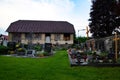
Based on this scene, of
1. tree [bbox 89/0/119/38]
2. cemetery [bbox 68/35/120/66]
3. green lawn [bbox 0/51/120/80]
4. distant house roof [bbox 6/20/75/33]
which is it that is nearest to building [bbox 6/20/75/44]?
distant house roof [bbox 6/20/75/33]

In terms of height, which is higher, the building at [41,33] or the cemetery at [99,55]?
the building at [41,33]

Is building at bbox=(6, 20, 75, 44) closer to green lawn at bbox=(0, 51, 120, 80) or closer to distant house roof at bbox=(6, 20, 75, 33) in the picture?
distant house roof at bbox=(6, 20, 75, 33)

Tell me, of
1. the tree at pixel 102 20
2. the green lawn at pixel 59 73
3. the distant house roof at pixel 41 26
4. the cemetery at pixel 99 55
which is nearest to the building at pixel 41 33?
the distant house roof at pixel 41 26

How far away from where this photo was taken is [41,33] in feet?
181

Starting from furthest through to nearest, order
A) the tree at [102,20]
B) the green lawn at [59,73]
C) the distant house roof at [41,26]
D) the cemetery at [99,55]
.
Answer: the distant house roof at [41,26], the tree at [102,20], the cemetery at [99,55], the green lawn at [59,73]

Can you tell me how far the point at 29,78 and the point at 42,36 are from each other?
150 ft

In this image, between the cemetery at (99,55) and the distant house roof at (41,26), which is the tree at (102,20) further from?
the distant house roof at (41,26)

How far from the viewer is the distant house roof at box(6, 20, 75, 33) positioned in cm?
5478

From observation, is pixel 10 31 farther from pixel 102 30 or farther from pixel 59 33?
pixel 102 30

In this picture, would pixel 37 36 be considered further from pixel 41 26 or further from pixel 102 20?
pixel 102 20

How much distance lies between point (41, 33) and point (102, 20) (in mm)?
19337

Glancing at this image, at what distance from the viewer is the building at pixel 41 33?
54656 millimetres

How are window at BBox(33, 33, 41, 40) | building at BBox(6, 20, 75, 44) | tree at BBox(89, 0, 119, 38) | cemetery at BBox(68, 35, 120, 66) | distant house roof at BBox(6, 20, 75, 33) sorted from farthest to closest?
1. window at BBox(33, 33, 41, 40)
2. distant house roof at BBox(6, 20, 75, 33)
3. building at BBox(6, 20, 75, 44)
4. tree at BBox(89, 0, 119, 38)
5. cemetery at BBox(68, 35, 120, 66)

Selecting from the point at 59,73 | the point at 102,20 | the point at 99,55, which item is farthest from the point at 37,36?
the point at 59,73
